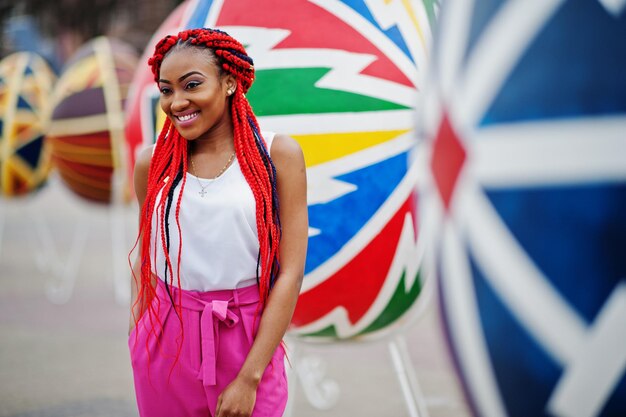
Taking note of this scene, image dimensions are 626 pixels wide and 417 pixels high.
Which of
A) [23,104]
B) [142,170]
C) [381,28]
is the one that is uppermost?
[23,104]

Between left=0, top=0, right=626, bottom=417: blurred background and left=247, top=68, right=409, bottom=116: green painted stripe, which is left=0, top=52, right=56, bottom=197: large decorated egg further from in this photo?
left=247, top=68, right=409, bottom=116: green painted stripe

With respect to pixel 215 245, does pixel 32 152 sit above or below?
above

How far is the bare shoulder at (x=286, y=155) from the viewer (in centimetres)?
204

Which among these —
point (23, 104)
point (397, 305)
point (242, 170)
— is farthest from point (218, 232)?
point (23, 104)

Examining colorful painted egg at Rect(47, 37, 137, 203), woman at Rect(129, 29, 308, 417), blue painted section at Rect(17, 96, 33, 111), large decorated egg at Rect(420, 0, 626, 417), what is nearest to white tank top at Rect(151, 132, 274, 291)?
woman at Rect(129, 29, 308, 417)

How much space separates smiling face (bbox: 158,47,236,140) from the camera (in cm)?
197

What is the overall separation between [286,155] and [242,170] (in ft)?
0.42

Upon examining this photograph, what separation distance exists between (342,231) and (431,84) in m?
1.29

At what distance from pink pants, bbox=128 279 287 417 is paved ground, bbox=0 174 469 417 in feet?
3.55

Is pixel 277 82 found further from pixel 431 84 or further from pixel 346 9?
pixel 431 84

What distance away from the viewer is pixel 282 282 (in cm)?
198

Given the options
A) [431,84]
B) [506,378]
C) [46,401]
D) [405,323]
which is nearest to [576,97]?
[431,84]

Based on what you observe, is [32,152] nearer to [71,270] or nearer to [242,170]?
[71,270]

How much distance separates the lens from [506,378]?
3.74ft
